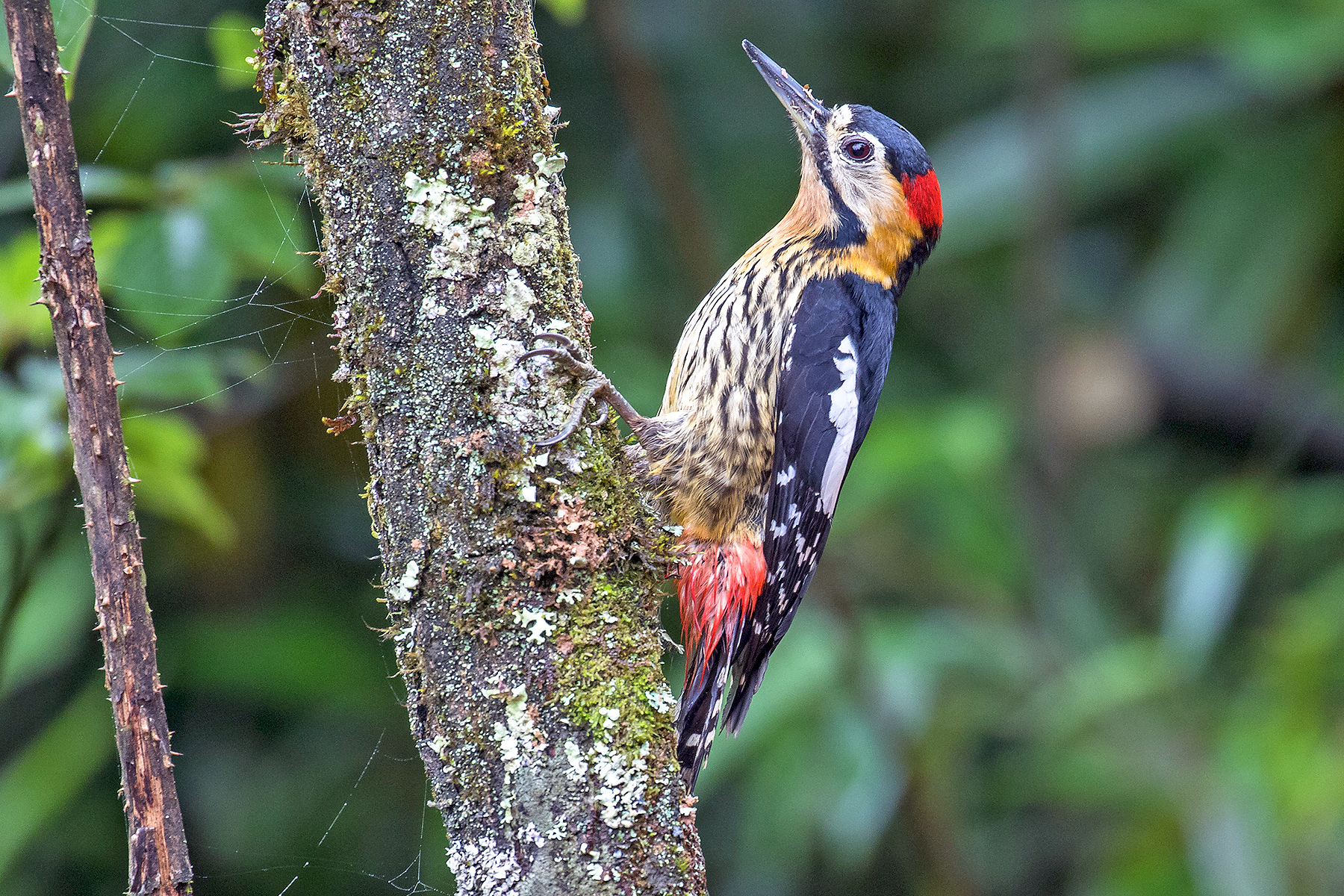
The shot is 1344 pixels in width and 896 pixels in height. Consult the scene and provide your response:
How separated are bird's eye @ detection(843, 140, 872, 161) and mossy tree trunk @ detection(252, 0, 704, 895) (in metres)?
1.27

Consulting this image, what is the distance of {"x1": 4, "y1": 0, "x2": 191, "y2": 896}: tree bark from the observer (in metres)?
1.17

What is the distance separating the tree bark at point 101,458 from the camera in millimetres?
1175

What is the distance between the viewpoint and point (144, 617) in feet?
3.97

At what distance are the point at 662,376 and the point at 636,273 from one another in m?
0.73

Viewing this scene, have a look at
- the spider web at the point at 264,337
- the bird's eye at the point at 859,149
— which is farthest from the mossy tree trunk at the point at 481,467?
the bird's eye at the point at 859,149

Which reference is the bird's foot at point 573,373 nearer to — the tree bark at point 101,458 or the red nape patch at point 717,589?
the tree bark at point 101,458

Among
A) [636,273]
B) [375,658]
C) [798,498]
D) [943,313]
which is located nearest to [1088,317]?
[943,313]

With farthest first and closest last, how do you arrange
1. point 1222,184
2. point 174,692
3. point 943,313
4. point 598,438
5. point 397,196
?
point 943,313
point 1222,184
point 174,692
point 598,438
point 397,196

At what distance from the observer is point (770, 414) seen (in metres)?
2.28

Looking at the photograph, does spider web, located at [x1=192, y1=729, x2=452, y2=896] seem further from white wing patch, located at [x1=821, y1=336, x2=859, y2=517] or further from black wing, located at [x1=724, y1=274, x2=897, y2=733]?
white wing patch, located at [x1=821, y1=336, x2=859, y2=517]

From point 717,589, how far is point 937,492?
225 centimetres

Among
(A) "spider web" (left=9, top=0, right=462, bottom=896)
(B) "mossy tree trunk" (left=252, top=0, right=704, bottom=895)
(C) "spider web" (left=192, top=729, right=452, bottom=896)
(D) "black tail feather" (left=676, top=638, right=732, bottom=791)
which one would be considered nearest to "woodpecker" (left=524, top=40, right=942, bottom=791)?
(D) "black tail feather" (left=676, top=638, right=732, bottom=791)

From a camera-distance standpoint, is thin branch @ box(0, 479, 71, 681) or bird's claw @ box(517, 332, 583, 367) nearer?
bird's claw @ box(517, 332, 583, 367)

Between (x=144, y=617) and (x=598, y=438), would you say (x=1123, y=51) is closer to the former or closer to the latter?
(x=598, y=438)
